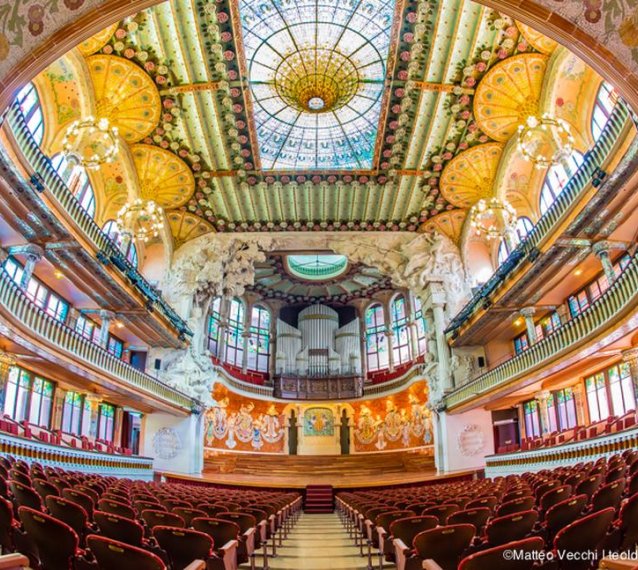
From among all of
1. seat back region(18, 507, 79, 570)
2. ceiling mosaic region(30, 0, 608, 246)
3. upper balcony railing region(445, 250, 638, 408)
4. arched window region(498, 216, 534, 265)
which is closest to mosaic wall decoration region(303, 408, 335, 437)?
upper balcony railing region(445, 250, 638, 408)

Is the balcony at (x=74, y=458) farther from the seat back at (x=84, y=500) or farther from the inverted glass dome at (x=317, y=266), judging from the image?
the inverted glass dome at (x=317, y=266)

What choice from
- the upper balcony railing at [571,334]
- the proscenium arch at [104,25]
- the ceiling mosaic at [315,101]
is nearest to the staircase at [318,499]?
the upper balcony railing at [571,334]

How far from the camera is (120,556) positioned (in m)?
2.75

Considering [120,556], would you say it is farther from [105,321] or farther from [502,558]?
[105,321]

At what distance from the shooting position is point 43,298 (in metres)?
18.0

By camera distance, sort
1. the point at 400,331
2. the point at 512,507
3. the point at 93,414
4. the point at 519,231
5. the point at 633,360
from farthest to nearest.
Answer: the point at 400,331
the point at 519,231
the point at 93,414
the point at 633,360
the point at 512,507

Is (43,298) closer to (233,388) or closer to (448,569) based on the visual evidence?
(233,388)

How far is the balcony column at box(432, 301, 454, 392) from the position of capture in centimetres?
2403

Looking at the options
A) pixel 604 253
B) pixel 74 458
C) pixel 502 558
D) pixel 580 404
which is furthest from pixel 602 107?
pixel 74 458

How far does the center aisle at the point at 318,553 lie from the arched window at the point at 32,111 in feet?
Result: 43.6

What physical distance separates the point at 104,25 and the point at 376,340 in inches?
1157

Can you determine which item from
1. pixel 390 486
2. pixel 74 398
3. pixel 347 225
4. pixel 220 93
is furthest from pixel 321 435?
pixel 220 93

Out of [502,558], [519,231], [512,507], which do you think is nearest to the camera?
[502,558]

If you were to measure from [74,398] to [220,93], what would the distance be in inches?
527
